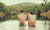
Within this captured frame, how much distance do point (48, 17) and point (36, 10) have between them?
67 cm

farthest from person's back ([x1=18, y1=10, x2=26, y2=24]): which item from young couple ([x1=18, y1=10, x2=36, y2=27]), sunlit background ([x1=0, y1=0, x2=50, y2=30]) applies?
sunlit background ([x1=0, y1=0, x2=50, y2=30])

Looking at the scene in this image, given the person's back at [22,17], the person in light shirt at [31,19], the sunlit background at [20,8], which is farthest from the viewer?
the sunlit background at [20,8]

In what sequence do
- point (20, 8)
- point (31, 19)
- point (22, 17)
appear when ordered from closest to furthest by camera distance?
point (31, 19)
point (22, 17)
point (20, 8)

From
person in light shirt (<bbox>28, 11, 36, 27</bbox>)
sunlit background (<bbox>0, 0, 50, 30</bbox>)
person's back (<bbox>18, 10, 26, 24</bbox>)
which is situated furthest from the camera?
sunlit background (<bbox>0, 0, 50, 30</bbox>)

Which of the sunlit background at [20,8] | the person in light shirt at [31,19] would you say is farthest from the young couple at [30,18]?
the sunlit background at [20,8]

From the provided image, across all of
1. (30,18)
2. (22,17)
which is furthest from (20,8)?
(30,18)

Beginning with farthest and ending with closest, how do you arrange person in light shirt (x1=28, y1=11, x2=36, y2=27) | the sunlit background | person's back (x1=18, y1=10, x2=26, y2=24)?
the sunlit background → person's back (x1=18, y1=10, x2=26, y2=24) → person in light shirt (x1=28, y1=11, x2=36, y2=27)

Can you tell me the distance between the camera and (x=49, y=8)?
644 cm

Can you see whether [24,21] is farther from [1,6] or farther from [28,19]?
[1,6]

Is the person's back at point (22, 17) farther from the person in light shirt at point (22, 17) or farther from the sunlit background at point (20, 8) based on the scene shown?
the sunlit background at point (20, 8)

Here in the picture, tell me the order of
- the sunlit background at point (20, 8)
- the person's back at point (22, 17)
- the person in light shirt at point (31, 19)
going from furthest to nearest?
the sunlit background at point (20, 8) < the person's back at point (22, 17) < the person in light shirt at point (31, 19)

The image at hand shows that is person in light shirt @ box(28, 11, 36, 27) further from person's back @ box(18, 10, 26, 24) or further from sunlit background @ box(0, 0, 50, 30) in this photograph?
sunlit background @ box(0, 0, 50, 30)

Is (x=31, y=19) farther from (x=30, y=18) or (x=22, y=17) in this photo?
(x=22, y=17)

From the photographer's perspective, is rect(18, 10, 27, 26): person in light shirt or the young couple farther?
rect(18, 10, 27, 26): person in light shirt
